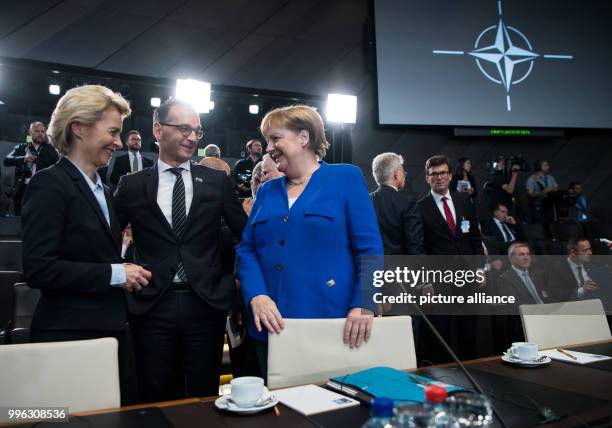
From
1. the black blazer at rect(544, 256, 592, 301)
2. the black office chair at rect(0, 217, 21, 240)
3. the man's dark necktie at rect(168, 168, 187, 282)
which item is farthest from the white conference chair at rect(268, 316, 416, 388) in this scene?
the black office chair at rect(0, 217, 21, 240)

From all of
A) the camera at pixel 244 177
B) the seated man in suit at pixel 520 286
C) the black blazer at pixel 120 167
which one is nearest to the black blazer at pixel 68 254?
the seated man in suit at pixel 520 286

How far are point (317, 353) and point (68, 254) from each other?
0.79m

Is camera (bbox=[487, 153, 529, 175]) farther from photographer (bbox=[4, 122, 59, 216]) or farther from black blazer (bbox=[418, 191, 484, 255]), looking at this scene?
photographer (bbox=[4, 122, 59, 216])

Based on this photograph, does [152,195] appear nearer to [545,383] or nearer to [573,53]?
[545,383]

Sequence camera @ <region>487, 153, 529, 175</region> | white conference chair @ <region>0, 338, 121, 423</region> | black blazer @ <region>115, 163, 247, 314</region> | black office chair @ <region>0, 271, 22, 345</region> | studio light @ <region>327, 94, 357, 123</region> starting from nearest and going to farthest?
white conference chair @ <region>0, 338, 121, 423</region> < black blazer @ <region>115, 163, 247, 314</region> < black office chair @ <region>0, 271, 22, 345</region> < studio light @ <region>327, 94, 357, 123</region> < camera @ <region>487, 153, 529, 175</region>

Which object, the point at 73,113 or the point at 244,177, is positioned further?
the point at 244,177

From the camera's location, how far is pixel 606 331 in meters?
2.24

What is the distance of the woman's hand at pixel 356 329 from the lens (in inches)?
58.8

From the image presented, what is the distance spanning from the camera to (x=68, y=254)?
149 centimetres

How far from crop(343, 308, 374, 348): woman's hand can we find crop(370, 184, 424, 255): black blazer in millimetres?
1761

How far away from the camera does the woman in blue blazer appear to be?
161cm

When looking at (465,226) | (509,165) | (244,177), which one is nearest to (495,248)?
(465,226)

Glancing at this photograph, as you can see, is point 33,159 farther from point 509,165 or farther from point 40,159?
point 509,165

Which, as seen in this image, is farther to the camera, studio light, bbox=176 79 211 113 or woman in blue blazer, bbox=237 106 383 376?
studio light, bbox=176 79 211 113
